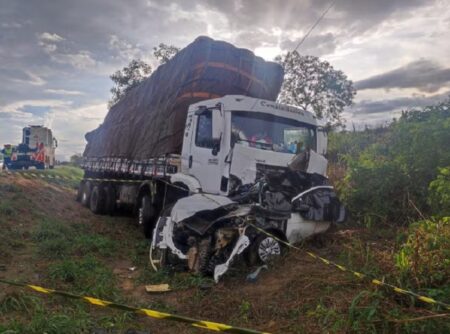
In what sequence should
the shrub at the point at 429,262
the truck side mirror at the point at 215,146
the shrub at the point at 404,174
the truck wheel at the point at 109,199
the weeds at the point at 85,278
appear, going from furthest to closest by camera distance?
the truck wheel at the point at 109,199
the truck side mirror at the point at 215,146
the shrub at the point at 404,174
the weeds at the point at 85,278
the shrub at the point at 429,262

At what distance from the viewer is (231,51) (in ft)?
27.2

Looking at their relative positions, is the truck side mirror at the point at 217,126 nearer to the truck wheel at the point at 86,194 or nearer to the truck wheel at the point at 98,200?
the truck wheel at the point at 98,200

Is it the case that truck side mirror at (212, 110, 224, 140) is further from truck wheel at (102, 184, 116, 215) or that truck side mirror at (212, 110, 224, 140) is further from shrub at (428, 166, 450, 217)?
truck wheel at (102, 184, 116, 215)

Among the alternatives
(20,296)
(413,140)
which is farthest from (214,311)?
(413,140)

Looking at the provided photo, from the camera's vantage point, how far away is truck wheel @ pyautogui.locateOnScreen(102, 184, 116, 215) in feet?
39.2

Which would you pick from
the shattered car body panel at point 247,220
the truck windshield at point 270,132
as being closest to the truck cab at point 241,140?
the truck windshield at point 270,132

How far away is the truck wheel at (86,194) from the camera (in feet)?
45.1

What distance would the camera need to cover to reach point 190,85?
26.9 feet

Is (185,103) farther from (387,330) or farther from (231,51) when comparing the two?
(387,330)

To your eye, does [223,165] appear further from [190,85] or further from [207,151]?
[190,85]

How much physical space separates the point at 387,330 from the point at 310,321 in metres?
0.77

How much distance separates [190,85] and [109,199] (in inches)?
215

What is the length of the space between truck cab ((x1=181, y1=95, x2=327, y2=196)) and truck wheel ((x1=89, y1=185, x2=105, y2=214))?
5.57 meters

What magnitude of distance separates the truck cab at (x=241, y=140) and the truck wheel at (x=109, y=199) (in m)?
5.13
